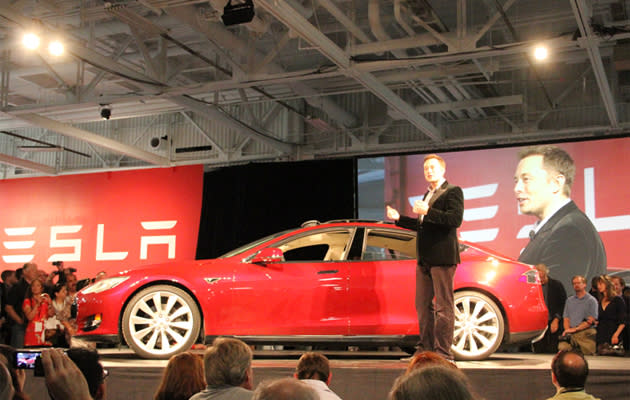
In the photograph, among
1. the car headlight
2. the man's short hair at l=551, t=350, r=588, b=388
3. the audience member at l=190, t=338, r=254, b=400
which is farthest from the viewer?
the car headlight

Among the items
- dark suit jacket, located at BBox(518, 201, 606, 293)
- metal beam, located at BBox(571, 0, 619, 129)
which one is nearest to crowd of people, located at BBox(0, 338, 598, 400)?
metal beam, located at BBox(571, 0, 619, 129)

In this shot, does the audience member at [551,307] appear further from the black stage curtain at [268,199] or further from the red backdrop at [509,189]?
the black stage curtain at [268,199]

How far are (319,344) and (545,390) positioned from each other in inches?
86.1

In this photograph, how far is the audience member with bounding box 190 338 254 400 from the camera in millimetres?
2984

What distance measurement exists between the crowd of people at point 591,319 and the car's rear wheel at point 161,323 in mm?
5029

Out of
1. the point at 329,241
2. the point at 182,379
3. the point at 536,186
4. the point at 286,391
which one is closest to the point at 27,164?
the point at 536,186

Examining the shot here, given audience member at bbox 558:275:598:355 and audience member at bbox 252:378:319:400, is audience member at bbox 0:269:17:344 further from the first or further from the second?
audience member at bbox 252:378:319:400

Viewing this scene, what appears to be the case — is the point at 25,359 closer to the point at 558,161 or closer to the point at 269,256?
the point at 269,256

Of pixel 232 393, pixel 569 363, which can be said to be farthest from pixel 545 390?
pixel 232 393

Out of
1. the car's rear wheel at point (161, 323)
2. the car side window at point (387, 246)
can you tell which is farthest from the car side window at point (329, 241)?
the car's rear wheel at point (161, 323)

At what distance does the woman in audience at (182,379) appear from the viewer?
3266 mm

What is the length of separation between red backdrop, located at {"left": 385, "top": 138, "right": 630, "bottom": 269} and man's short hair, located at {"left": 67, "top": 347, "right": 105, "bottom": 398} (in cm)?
1085

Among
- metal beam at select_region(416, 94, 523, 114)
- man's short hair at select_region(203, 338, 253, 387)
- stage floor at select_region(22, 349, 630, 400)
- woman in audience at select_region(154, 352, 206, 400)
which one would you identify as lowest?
stage floor at select_region(22, 349, 630, 400)

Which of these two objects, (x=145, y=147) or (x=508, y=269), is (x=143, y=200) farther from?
(x=508, y=269)
